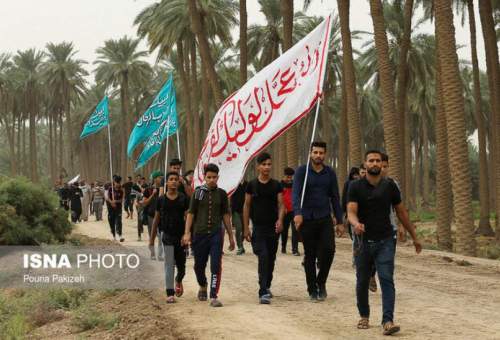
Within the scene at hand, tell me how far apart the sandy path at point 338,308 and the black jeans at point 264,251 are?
31 cm

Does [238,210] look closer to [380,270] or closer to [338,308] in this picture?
[338,308]

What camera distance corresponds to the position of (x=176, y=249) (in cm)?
1026

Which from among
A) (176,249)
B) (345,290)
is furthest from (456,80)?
(176,249)

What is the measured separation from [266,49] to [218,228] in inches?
1374

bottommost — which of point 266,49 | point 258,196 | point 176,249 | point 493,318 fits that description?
point 493,318

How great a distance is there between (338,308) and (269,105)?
2.88m

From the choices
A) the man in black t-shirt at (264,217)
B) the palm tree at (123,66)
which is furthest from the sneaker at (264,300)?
the palm tree at (123,66)

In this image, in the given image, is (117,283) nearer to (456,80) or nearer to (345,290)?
(345,290)

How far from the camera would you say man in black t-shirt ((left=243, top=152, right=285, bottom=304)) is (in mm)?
9852

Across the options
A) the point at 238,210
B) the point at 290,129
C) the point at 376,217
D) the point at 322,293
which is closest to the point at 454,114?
the point at 238,210

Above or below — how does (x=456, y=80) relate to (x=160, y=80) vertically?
below

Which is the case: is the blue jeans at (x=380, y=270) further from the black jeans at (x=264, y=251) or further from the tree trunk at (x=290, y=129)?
the tree trunk at (x=290, y=129)

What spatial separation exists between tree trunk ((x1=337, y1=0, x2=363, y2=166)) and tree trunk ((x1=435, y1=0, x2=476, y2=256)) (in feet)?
17.8

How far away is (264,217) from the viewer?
9938 millimetres
